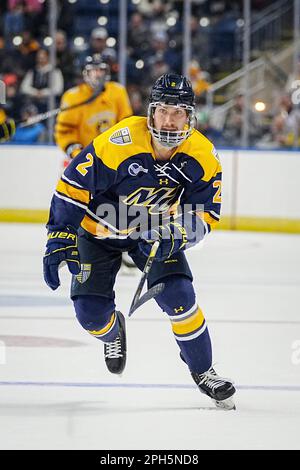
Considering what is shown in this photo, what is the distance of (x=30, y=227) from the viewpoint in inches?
419

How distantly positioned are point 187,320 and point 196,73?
23.5 feet

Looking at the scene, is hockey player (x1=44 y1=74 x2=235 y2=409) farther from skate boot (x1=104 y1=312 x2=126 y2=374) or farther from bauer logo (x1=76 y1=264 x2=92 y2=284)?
skate boot (x1=104 y1=312 x2=126 y2=374)

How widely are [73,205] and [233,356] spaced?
134 cm

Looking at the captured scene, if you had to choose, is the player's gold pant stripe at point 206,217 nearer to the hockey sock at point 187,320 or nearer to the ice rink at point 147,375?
the hockey sock at point 187,320

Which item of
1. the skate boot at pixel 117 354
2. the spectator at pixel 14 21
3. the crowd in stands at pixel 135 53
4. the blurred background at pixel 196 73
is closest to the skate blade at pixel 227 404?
the skate boot at pixel 117 354

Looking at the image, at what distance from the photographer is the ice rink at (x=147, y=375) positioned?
140 inches

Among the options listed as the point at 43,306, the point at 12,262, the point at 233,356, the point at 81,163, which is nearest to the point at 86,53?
the point at 12,262

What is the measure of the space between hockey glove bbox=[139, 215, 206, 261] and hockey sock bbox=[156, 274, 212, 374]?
5.0 inches

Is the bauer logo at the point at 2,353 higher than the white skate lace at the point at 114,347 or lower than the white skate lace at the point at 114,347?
higher

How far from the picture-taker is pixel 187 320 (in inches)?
156

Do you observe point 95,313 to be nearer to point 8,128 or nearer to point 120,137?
point 120,137

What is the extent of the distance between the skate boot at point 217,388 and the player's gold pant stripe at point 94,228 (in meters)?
0.62

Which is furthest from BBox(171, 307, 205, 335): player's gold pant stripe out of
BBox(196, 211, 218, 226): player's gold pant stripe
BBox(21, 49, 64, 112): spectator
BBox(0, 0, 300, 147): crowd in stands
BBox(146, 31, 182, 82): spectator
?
BBox(146, 31, 182, 82): spectator

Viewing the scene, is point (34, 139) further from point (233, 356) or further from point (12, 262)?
point (233, 356)
